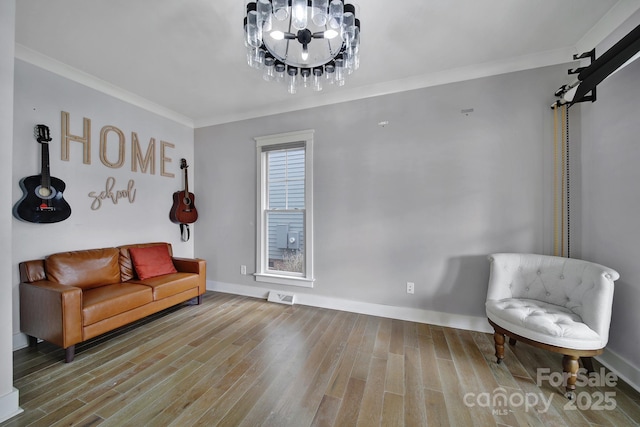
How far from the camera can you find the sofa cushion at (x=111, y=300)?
204cm

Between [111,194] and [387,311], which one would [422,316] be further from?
[111,194]

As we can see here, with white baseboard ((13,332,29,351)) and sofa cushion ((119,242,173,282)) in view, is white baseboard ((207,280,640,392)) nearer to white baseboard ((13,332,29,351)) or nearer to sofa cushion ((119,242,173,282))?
sofa cushion ((119,242,173,282))

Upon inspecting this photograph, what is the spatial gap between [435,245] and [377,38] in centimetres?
211

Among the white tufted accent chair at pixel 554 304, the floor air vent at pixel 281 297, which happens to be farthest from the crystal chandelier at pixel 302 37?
the floor air vent at pixel 281 297

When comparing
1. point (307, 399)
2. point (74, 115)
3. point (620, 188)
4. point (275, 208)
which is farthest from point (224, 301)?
point (620, 188)

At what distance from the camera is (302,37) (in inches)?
60.0

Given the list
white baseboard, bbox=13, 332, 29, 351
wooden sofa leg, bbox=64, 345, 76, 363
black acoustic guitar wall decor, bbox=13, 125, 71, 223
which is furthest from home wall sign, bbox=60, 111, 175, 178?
wooden sofa leg, bbox=64, 345, 76, 363

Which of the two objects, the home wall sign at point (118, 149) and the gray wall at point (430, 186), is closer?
the gray wall at point (430, 186)

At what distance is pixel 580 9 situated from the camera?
1.79m

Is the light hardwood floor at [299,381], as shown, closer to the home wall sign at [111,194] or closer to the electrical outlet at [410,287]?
the electrical outlet at [410,287]

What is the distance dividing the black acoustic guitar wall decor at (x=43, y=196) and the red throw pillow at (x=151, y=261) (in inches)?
30.7

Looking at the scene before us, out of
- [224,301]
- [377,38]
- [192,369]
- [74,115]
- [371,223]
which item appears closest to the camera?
[192,369]

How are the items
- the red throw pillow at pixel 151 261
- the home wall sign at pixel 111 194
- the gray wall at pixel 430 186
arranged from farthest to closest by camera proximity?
1. the red throw pillow at pixel 151 261
2. the home wall sign at pixel 111 194
3. the gray wall at pixel 430 186

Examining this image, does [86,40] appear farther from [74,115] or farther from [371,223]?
[371,223]
